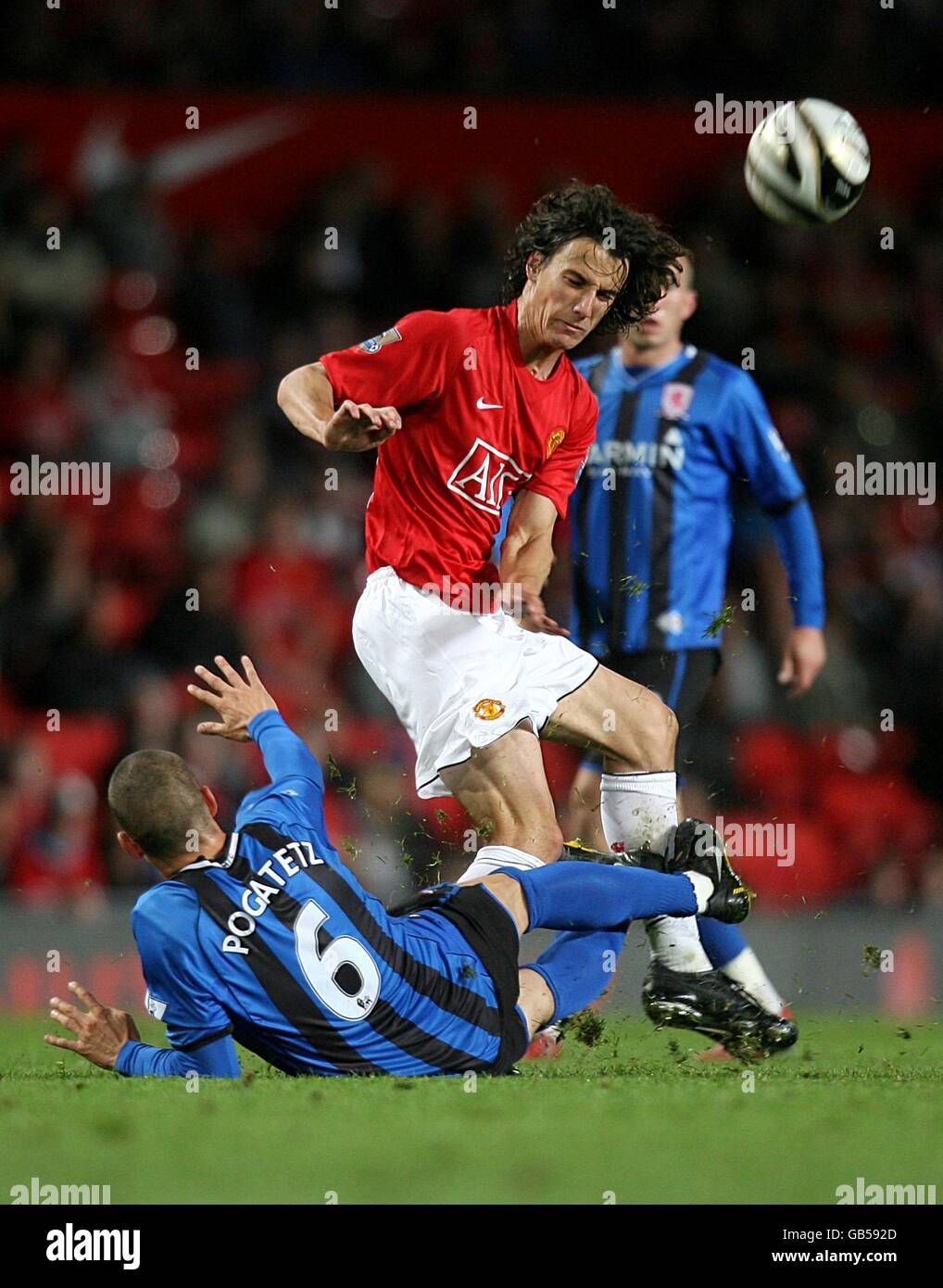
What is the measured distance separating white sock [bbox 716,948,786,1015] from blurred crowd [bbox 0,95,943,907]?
4.00ft

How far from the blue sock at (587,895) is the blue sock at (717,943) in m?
0.81

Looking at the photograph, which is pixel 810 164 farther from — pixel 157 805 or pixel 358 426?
pixel 157 805

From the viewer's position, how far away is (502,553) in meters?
5.45

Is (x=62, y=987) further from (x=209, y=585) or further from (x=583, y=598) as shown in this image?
(x=583, y=598)

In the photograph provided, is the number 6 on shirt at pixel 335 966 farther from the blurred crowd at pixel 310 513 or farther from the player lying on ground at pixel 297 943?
the blurred crowd at pixel 310 513

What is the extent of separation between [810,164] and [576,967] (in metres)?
2.76

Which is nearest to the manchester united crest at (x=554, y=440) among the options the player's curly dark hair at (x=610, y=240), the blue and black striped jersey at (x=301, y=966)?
the player's curly dark hair at (x=610, y=240)

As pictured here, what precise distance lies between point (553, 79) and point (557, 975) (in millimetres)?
8597

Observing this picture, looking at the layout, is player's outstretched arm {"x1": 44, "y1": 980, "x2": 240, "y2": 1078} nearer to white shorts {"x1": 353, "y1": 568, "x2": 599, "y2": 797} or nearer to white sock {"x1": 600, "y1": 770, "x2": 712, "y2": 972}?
white shorts {"x1": 353, "y1": 568, "x2": 599, "y2": 797}

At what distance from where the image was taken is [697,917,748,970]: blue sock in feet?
17.9

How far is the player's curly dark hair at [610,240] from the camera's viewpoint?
17.4ft

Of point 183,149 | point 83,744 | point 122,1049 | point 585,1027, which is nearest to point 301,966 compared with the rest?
point 122,1049

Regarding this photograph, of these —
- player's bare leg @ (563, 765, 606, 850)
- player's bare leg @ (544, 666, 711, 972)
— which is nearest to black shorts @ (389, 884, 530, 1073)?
player's bare leg @ (544, 666, 711, 972)

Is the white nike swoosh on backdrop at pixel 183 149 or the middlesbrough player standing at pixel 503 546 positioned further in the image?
the white nike swoosh on backdrop at pixel 183 149
